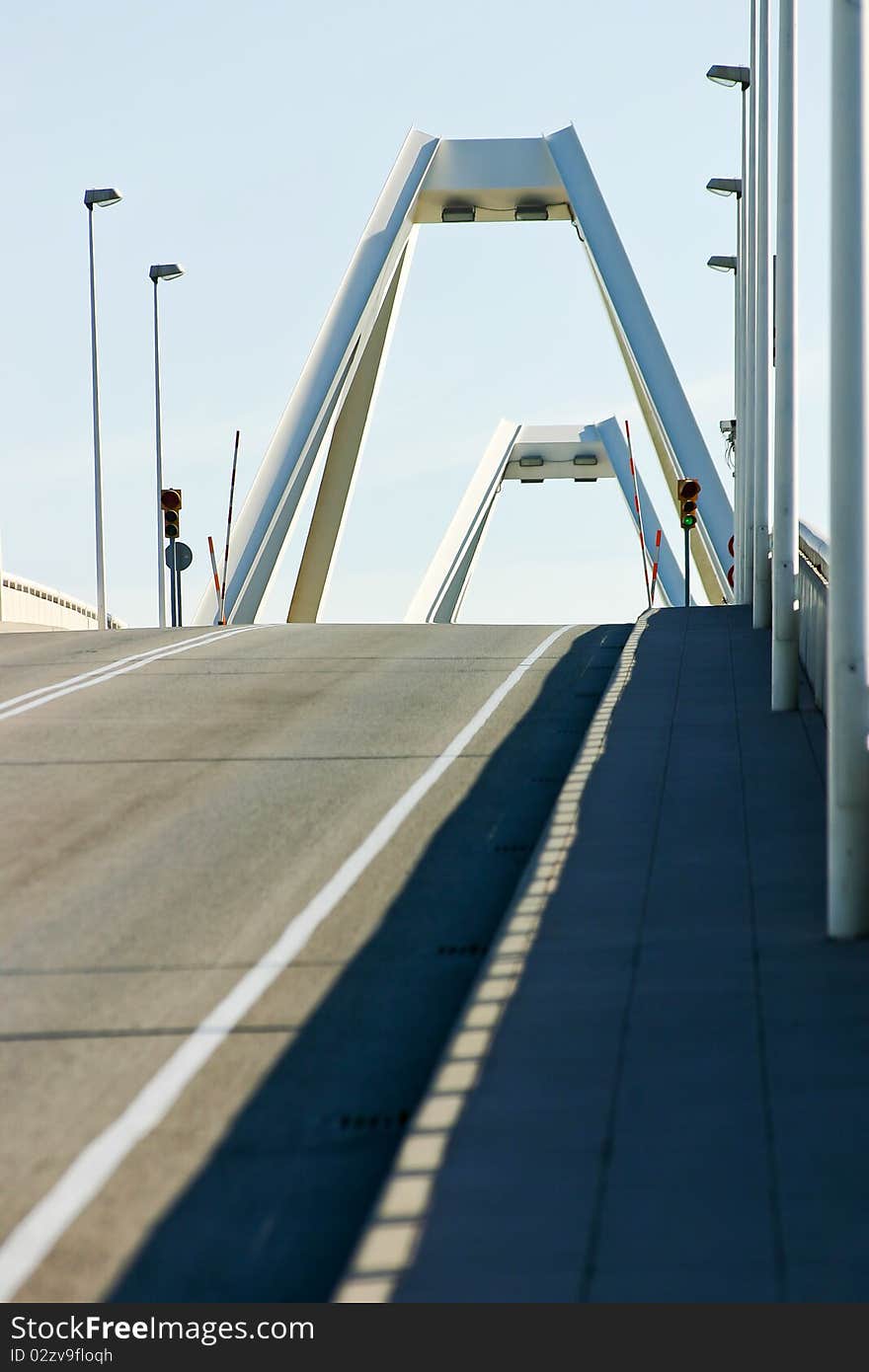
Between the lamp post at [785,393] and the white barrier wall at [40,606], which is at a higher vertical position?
the lamp post at [785,393]

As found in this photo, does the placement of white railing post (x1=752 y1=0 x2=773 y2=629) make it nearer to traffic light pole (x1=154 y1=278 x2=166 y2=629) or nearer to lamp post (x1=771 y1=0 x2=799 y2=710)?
lamp post (x1=771 y1=0 x2=799 y2=710)

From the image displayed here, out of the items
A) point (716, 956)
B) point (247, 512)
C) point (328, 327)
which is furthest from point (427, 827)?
point (328, 327)

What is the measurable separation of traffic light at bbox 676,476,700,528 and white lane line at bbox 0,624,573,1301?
30.1m

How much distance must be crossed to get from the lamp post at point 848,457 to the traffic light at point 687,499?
1246 inches

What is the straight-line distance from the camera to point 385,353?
51.5 m

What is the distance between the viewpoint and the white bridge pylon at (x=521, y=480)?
60.5m

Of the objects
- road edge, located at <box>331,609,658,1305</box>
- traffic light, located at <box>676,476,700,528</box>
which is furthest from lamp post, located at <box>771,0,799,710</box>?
traffic light, located at <box>676,476,700,528</box>

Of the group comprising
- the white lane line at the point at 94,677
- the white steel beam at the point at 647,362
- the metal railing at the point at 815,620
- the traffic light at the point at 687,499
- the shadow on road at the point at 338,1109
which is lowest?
the shadow on road at the point at 338,1109

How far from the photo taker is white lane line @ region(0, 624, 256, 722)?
16.9 m

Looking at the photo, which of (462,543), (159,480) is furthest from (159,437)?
(462,543)

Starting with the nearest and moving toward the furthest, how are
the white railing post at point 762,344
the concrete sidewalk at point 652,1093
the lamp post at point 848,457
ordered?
the concrete sidewalk at point 652,1093 → the lamp post at point 848,457 → the white railing post at point 762,344

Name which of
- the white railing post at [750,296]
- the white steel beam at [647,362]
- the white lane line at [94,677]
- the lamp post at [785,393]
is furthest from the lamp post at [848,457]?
the white steel beam at [647,362]

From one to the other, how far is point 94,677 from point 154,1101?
12769mm

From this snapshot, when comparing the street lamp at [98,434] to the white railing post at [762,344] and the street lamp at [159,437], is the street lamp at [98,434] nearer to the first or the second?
the street lamp at [159,437]
